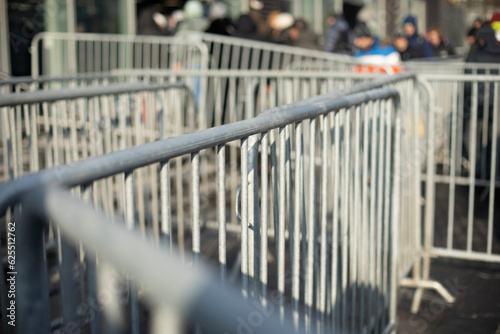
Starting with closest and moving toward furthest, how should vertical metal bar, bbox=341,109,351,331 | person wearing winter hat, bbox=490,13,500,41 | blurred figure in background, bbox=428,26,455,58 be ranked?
vertical metal bar, bbox=341,109,351,331 → person wearing winter hat, bbox=490,13,500,41 → blurred figure in background, bbox=428,26,455,58

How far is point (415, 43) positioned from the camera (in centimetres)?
1249

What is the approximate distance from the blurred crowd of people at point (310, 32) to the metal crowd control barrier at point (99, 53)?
0.60m

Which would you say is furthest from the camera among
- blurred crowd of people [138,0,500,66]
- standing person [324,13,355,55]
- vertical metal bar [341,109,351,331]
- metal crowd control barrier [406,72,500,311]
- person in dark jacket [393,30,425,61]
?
→ person in dark jacket [393,30,425,61]

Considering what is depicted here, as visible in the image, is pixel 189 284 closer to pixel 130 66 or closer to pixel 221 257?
pixel 221 257

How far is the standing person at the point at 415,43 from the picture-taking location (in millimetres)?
12367

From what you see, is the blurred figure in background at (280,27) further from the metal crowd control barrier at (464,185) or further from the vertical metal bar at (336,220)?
the vertical metal bar at (336,220)

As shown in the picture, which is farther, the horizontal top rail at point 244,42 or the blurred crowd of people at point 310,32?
the horizontal top rail at point 244,42

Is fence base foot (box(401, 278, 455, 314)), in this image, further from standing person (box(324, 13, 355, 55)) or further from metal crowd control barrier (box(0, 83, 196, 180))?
standing person (box(324, 13, 355, 55))

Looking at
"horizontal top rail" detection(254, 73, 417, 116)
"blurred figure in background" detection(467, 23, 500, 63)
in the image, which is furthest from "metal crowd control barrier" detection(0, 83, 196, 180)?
"blurred figure in background" detection(467, 23, 500, 63)

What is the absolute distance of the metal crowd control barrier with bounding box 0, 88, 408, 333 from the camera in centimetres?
140

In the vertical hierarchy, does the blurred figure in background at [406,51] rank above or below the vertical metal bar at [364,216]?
above

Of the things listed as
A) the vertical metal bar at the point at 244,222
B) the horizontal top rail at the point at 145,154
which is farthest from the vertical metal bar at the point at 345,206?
the vertical metal bar at the point at 244,222

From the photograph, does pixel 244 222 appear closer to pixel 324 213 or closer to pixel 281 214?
pixel 281 214

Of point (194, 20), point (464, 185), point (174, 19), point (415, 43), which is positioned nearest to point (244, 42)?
point (194, 20)
